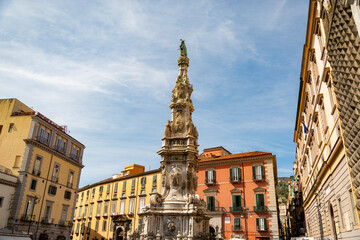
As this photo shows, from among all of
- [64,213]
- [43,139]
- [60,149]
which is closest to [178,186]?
[43,139]

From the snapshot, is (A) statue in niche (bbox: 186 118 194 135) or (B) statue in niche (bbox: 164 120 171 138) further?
(B) statue in niche (bbox: 164 120 171 138)

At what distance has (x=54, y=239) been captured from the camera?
111 feet

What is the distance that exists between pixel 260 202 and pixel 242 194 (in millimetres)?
2475

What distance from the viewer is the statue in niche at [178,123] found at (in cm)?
2070

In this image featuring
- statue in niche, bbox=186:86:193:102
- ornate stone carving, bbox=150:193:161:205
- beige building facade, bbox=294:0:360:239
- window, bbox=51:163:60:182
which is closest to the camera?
beige building facade, bbox=294:0:360:239

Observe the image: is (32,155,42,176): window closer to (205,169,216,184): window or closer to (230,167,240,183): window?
(205,169,216,184): window

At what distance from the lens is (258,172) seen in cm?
3644

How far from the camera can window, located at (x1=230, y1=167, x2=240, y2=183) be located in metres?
37.3

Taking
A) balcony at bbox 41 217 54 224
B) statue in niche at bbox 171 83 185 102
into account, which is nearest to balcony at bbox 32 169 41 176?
balcony at bbox 41 217 54 224

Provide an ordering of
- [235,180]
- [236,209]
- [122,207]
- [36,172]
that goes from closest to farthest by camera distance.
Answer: [36,172]
[236,209]
[235,180]
[122,207]

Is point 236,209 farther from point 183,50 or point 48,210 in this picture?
point 48,210

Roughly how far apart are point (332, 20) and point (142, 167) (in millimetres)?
47235

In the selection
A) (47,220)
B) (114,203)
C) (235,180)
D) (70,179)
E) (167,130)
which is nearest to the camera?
(167,130)

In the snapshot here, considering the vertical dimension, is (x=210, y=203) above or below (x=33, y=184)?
below
